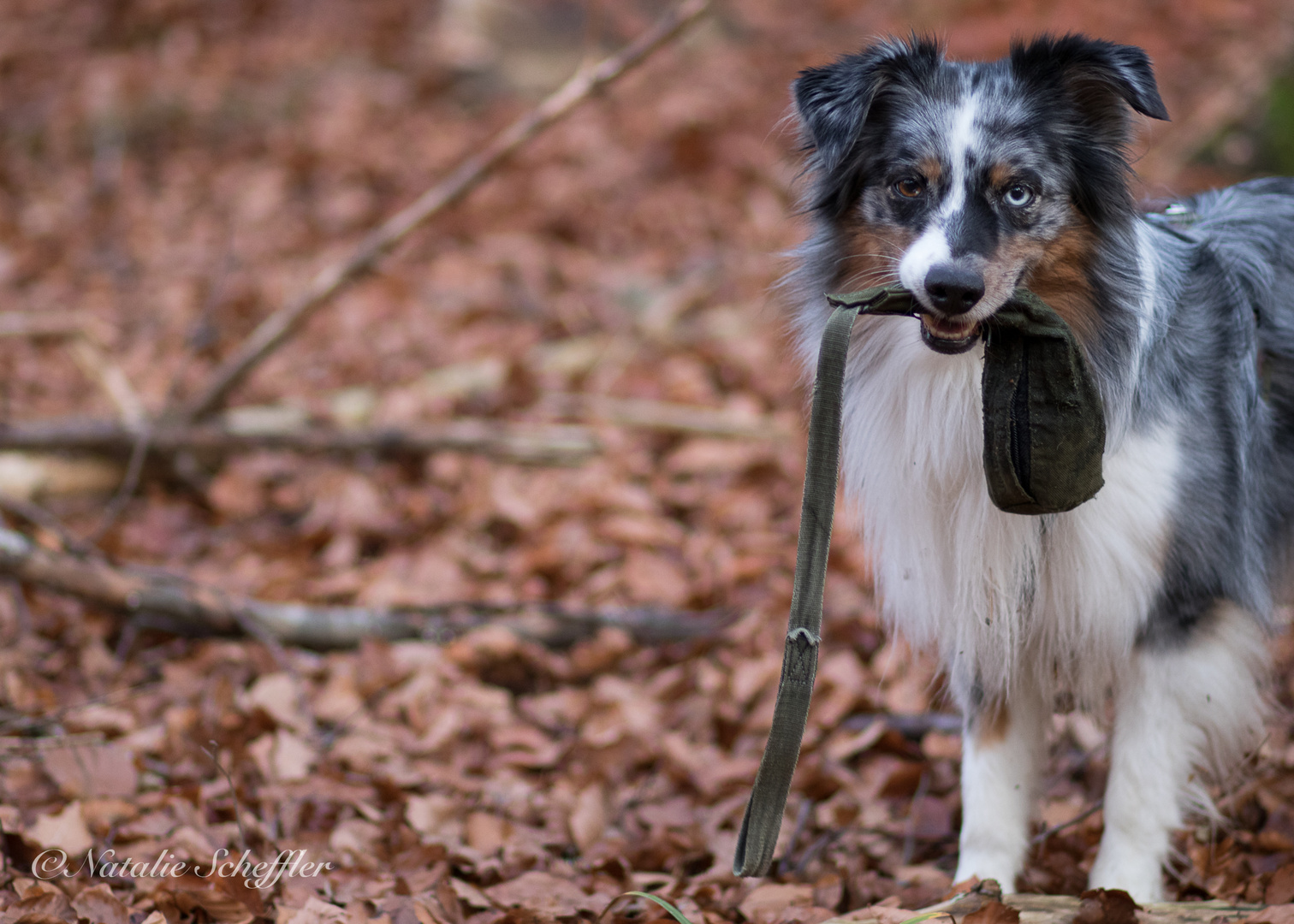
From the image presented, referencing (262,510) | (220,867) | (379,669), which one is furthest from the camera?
(262,510)

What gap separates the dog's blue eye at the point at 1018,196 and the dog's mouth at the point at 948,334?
0.34 m

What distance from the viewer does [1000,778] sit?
10.4ft

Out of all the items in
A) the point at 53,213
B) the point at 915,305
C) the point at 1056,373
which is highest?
the point at 53,213

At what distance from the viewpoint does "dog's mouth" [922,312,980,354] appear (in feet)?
8.41

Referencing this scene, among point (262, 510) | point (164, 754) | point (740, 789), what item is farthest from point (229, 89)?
point (740, 789)

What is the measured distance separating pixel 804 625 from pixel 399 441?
3.81 metres

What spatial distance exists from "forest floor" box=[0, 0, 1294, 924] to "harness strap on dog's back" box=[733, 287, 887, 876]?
0.64 metres

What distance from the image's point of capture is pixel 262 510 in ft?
17.7

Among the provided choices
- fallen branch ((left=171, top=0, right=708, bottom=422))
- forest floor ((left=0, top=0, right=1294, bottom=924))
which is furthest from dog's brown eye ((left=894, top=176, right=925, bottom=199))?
fallen branch ((left=171, top=0, right=708, bottom=422))

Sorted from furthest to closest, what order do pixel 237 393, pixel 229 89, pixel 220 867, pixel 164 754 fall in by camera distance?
pixel 229 89 → pixel 237 393 → pixel 164 754 → pixel 220 867

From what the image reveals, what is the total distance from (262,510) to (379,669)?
5.27 ft

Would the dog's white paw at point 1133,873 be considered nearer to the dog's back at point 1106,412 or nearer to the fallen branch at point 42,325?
the dog's back at point 1106,412

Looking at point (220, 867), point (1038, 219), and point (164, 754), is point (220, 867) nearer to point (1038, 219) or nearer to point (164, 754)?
point (164, 754)

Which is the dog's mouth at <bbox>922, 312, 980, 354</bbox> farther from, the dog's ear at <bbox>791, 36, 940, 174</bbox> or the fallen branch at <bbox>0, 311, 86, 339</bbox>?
the fallen branch at <bbox>0, 311, 86, 339</bbox>
